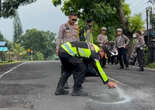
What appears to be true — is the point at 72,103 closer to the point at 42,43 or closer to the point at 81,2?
the point at 81,2

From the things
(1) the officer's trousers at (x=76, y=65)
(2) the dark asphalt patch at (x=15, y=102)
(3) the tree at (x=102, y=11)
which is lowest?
(2) the dark asphalt patch at (x=15, y=102)

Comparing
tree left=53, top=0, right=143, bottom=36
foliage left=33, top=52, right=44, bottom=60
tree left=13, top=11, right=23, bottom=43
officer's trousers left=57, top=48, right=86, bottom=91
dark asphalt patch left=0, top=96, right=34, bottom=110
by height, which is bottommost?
foliage left=33, top=52, right=44, bottom=60

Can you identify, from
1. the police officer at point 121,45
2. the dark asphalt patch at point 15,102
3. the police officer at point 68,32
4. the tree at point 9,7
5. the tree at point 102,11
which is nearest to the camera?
the dark asphalt patch at point 15,102

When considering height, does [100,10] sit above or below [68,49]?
above

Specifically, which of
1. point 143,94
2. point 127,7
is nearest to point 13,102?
point 143,94

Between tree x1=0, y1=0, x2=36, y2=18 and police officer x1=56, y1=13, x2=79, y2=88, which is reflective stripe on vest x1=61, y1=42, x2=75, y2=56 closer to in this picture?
police officer x1=56, y1=13, x2=79, y2=88

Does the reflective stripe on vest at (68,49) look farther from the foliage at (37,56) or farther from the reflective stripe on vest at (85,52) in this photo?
the foliage at (37,56)

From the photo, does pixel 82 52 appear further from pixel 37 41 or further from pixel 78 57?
pixel 37 41

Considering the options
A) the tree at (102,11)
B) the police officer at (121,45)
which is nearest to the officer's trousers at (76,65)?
the police officer at (121,45)

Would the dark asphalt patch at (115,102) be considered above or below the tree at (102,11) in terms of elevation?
below

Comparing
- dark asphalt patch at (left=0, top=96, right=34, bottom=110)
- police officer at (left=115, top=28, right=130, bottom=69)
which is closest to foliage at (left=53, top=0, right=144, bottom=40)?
police officer at (left=115, top=28, right=130, bottom=69)

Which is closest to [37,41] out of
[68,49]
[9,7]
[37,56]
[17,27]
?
[37,56]

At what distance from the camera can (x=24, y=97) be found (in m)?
5.71

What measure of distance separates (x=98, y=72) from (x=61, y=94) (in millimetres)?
1066
